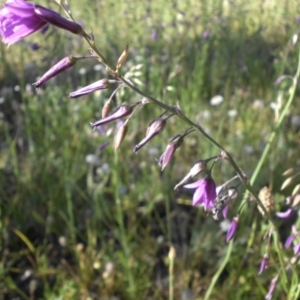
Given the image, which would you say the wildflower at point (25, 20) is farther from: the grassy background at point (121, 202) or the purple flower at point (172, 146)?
the grassy background at point (121, 202)

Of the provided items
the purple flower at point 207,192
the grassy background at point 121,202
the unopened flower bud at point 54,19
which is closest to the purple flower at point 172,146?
the purple flower at point 207,192

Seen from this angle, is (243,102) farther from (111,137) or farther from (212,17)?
(111,137)

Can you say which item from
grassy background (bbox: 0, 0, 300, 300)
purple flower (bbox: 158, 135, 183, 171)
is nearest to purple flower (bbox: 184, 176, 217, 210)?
purple flower (bbox: 158, 135, 183, 171)

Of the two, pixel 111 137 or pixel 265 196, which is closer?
pixel 265 196

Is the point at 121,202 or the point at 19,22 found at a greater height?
the point at 19,22

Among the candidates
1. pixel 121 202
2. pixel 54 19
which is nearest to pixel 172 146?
pixel 54 19

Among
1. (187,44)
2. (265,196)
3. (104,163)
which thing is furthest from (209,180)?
(187,44)

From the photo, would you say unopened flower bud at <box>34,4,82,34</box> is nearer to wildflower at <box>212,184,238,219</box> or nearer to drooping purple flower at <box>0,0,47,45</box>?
drooping purple flower at <box>0,0,47,45</box>

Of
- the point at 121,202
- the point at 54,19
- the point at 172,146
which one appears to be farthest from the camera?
the point at 121,202

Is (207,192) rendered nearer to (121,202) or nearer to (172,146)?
(172,146)
